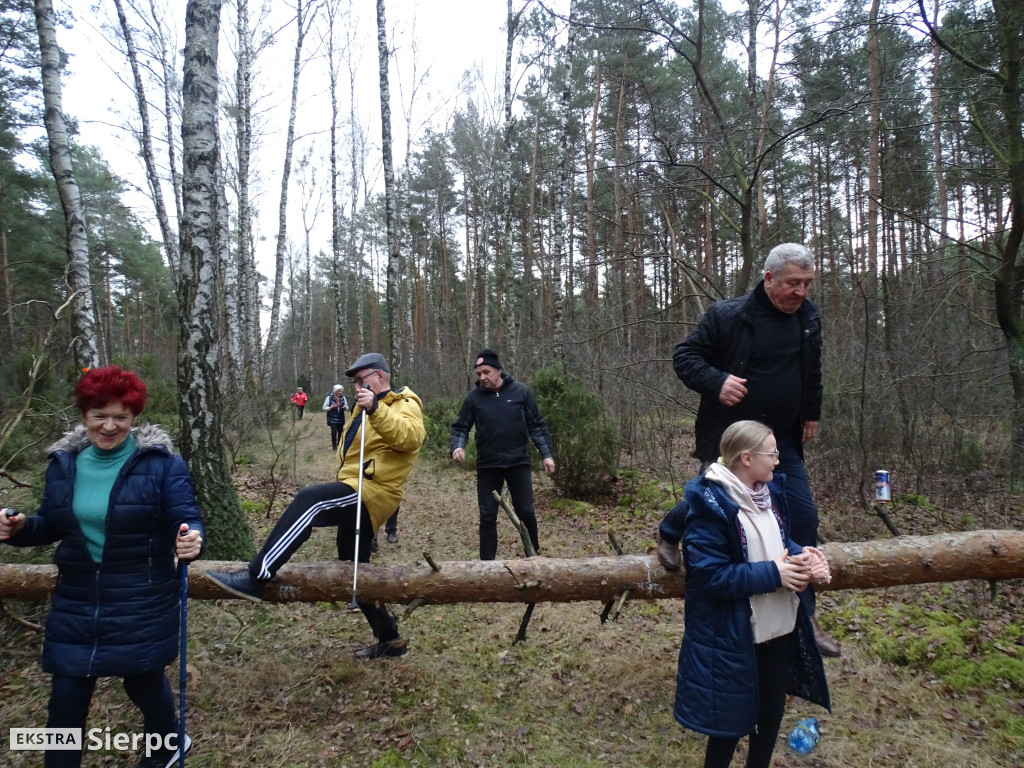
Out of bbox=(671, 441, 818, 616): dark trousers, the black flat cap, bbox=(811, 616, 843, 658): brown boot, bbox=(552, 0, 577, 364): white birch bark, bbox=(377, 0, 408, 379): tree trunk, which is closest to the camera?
bbox=(671, 441, 818, 616): dark trousers

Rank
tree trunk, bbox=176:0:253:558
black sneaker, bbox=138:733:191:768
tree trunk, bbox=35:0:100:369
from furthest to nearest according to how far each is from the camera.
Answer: tree trunk, bbox=35:0:100:369
tree trunk, bbox=176:0:253:558
black sneaker, bbox=138:733:191:768

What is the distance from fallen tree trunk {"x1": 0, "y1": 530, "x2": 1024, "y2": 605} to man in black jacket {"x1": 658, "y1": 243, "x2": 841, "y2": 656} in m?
0.41

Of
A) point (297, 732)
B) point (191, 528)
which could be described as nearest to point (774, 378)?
point (191, 528)

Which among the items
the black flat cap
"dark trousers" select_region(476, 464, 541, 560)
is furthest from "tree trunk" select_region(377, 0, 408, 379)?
the black flat cap

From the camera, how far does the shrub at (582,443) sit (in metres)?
7.88

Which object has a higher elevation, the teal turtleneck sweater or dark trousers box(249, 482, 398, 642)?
the teal turtleneck sweater

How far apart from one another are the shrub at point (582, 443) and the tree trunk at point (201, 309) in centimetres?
431

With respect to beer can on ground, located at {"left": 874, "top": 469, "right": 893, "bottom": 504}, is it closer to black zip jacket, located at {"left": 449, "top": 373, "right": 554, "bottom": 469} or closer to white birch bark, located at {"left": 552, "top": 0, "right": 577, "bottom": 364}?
black zip jacket, located at {"left": 449, "top": 373, "right": 554, "bottom": 469}

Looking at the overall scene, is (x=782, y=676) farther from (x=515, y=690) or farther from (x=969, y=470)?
(x=969, y=470)

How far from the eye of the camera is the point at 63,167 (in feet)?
26.0

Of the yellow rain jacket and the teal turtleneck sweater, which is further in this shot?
the yellow rain jacket

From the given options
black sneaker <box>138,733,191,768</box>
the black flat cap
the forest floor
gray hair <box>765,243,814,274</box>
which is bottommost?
the forest floor

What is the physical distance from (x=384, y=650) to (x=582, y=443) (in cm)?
453

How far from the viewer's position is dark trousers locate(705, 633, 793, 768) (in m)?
2.25
